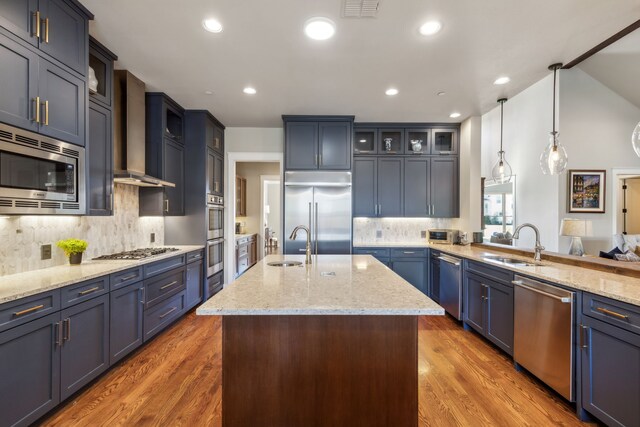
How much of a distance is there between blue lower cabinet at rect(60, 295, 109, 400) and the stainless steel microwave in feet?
2.28

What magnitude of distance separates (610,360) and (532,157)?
15.8 feet

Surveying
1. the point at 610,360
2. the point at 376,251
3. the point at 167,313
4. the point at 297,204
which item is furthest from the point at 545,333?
the point at 167,313

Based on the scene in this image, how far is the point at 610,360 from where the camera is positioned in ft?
5.52

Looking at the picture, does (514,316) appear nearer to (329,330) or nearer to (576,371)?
(576,371)

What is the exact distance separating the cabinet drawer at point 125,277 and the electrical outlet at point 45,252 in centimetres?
53

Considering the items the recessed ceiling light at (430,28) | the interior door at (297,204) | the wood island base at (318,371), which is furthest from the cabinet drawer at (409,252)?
the wood island base at (318,371)

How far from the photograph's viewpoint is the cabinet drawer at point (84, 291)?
73.9 inches

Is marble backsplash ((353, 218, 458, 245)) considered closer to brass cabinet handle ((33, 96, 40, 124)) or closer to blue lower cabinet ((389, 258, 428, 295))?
blue lower cabinet ((389, 258, 428, 295))

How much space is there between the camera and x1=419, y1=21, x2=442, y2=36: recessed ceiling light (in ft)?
7.08

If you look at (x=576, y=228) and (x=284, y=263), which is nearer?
(x=284, y=263)

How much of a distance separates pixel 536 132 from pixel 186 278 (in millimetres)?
6357

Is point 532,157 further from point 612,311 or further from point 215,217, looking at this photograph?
point 215,217

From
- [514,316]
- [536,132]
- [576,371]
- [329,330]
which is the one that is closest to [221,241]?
[329,330]

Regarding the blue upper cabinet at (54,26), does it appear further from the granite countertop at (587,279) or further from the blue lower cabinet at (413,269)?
the blue lower cabinet at (413,269)
